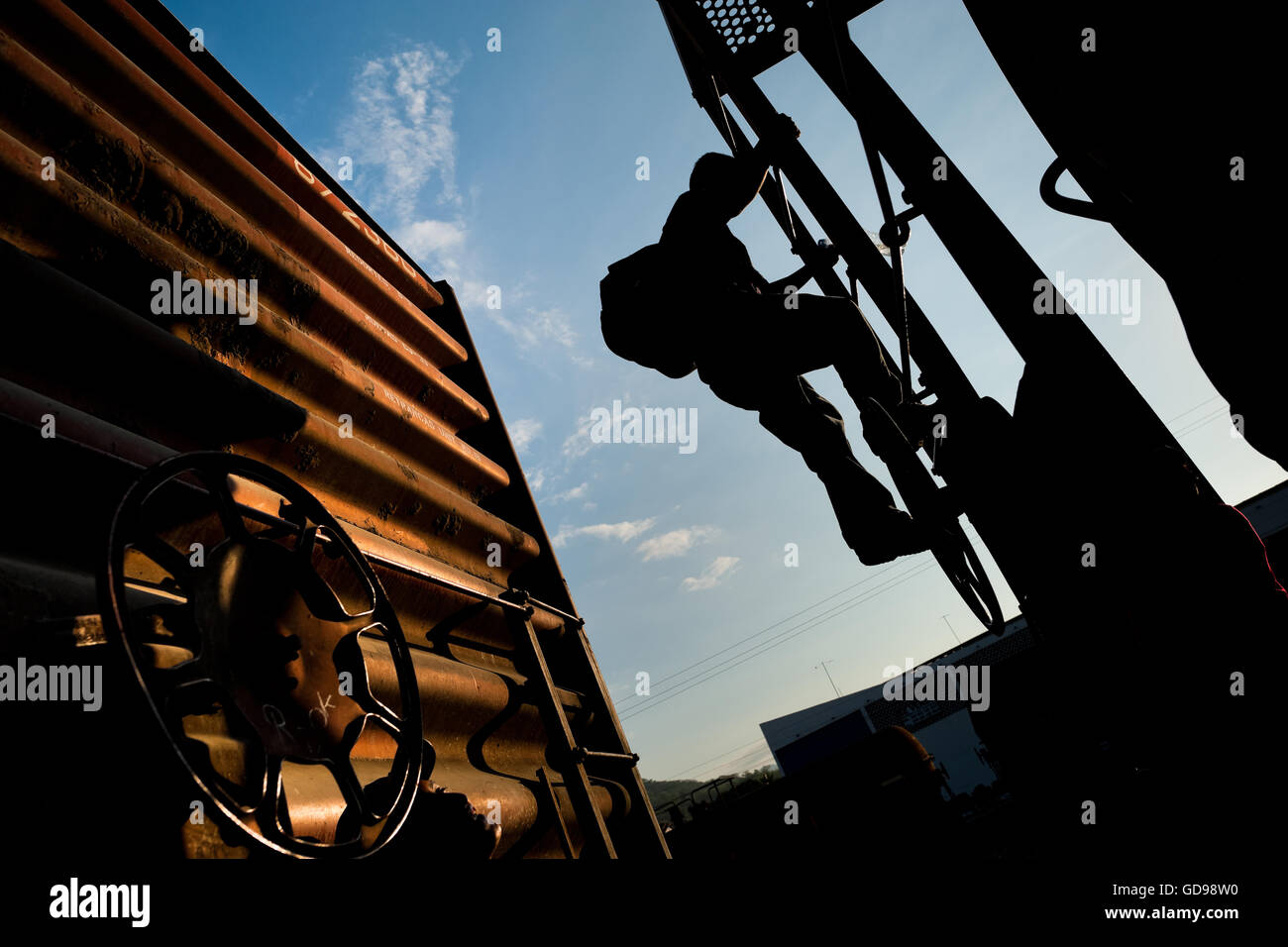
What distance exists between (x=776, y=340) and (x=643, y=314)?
54 centimetres

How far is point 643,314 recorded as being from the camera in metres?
2.69

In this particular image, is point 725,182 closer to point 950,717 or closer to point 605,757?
point 605,757

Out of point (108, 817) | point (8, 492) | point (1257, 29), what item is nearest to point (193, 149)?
point (8, 492)

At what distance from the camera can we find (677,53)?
3168 millimetres

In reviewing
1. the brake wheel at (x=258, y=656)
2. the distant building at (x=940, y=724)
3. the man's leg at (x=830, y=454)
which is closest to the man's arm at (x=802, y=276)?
the man's leg at (x=830, y=454)

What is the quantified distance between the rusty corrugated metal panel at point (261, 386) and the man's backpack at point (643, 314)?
2.94 ft

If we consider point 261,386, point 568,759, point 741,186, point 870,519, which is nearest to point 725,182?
point 741,186

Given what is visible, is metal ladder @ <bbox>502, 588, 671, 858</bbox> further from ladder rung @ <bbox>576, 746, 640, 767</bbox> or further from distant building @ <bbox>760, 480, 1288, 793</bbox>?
distant building @ <bbox>760, 480, 1288, 793</bbox>

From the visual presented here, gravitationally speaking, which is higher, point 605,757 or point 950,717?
point 605,757

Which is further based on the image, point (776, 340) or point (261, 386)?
point (776, 340)

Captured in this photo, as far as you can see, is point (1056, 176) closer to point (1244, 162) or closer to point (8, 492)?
point (1244, 162)

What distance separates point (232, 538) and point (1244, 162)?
2.18m

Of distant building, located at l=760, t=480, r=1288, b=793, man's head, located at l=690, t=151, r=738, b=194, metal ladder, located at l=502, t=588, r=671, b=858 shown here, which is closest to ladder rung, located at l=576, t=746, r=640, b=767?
metal ladder, located at l=502, t=588, r=671, b=858

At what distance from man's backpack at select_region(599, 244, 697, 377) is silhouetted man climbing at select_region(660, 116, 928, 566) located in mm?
44
